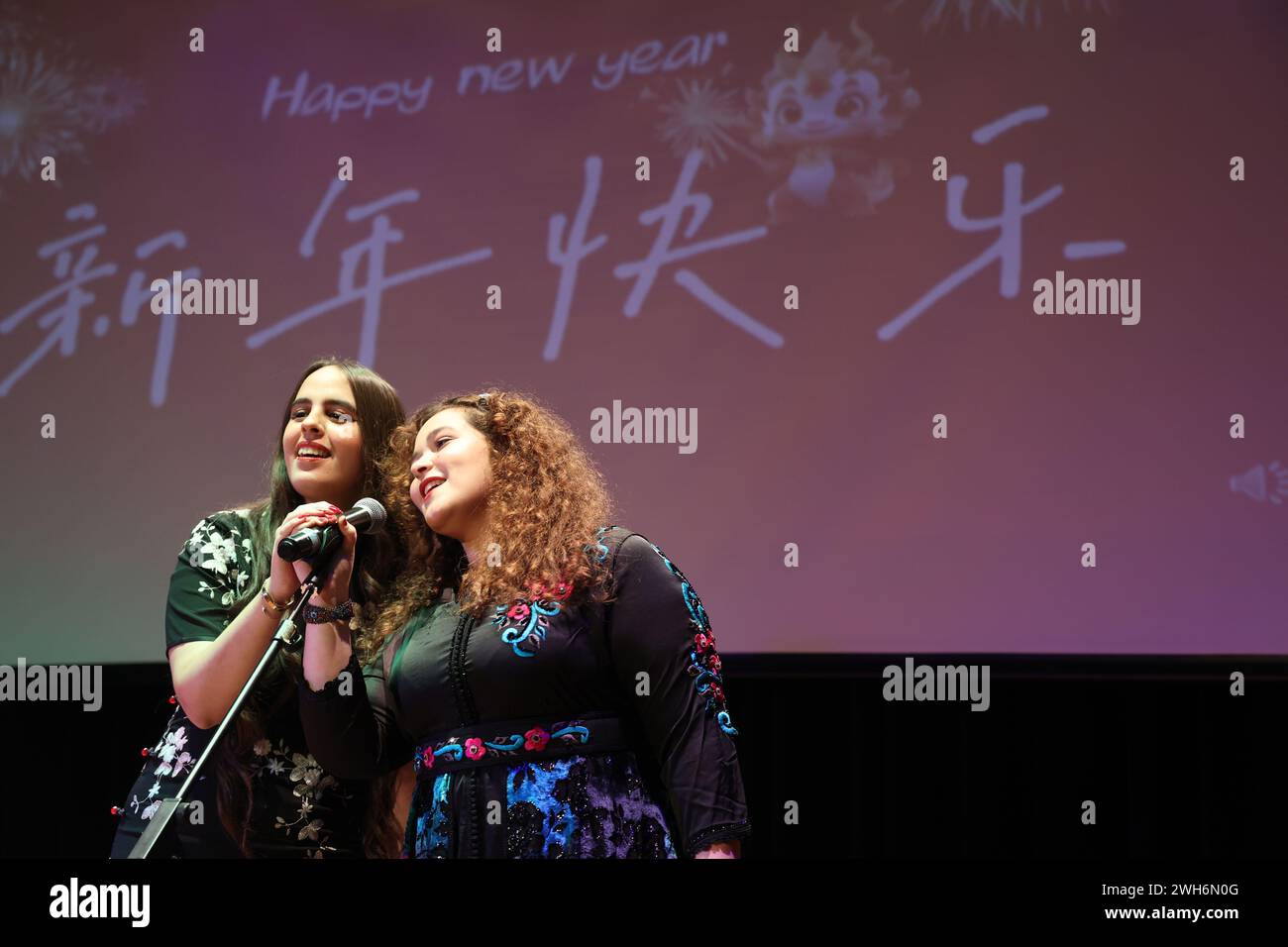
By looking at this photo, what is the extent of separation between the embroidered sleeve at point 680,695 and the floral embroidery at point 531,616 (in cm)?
8

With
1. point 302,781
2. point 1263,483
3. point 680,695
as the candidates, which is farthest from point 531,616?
point 1263,483

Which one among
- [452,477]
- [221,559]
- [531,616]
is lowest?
[531,616]

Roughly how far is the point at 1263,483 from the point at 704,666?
88.5 inches

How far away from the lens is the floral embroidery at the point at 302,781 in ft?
6.11

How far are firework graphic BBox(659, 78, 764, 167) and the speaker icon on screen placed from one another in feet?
5.12

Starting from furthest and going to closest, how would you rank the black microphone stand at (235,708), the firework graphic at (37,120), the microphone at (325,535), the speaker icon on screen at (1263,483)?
1. the firework graphic at (37,120)
2. the speaker icon on screen at (1263,483)
3. the microphone at (325,535)
4. the black microphone stand at (235,708)

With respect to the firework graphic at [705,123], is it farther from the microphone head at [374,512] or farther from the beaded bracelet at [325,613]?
the beaded bracelet at [325,613]

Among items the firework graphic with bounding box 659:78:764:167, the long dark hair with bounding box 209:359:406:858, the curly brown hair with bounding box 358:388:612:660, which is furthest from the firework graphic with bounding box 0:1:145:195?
the curly brown hair with bounding box 358:388:612:660

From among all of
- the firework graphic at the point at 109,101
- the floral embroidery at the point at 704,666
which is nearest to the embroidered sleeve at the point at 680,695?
the floral embroidery at the point at 704,666

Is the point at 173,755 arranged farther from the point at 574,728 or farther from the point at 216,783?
the point at 574,728

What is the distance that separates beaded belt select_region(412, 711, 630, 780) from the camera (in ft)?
5.36

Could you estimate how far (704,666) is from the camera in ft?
5.40

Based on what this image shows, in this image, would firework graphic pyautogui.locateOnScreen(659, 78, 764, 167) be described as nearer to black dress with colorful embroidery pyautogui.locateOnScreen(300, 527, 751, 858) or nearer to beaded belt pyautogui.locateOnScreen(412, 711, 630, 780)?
black dress with colorful embroidery pyautogui.locateOnScreen(300, 527, 751, 858)
